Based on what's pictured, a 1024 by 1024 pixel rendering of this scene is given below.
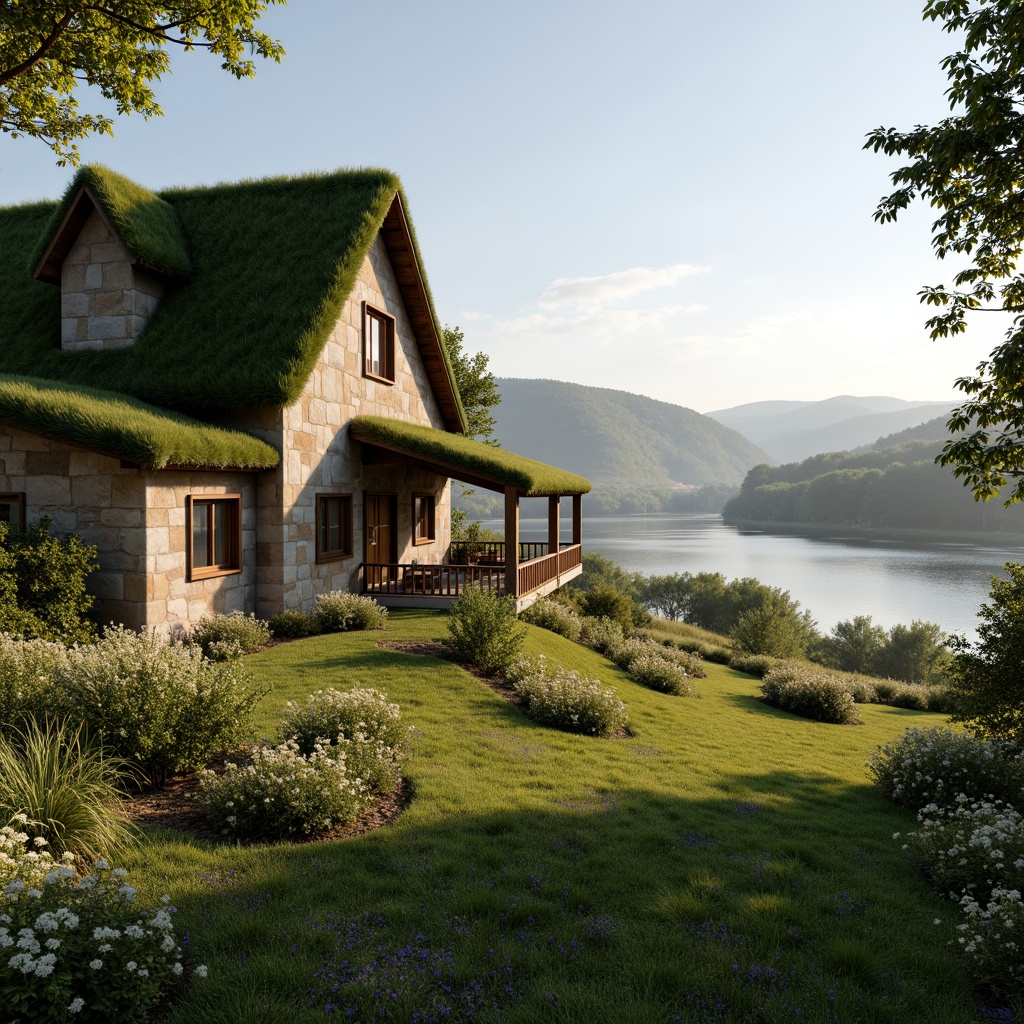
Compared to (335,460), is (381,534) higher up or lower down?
lower down

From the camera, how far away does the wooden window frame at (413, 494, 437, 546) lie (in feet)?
67.8

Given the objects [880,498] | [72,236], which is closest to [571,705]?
[72,236]

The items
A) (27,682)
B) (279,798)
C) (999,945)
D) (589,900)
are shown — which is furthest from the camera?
(27,682)

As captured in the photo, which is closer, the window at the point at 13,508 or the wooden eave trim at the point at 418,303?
the window at the point at 13,508

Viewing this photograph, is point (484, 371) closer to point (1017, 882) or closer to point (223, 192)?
point (223, 192)

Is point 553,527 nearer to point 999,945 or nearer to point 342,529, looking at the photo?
point 342,529

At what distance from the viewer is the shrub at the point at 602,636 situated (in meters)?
18.2

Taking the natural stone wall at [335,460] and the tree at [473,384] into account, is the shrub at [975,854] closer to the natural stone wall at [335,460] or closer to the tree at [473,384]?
the natural stone wall at [335,460]

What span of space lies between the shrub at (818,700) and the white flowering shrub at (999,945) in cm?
1218

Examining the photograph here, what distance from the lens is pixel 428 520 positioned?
21.9 meters

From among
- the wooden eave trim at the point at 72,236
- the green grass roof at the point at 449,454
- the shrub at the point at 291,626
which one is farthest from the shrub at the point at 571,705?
the wooden eave trim at the point at 72,236

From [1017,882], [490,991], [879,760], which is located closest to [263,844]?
[490,991]

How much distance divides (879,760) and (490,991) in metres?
7.32

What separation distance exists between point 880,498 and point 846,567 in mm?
41901
